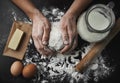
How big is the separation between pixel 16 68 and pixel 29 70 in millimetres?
45

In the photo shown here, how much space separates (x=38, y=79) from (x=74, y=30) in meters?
0.20

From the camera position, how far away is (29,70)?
3.10 feet

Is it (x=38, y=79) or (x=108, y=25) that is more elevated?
(x=108, y=25)

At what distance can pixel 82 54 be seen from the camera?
0.98m

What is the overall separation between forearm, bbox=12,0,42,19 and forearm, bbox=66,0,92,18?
11cm

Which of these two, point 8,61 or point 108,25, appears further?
point 8,61

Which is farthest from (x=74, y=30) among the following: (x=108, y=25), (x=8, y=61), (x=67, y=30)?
(x=8, y=61)

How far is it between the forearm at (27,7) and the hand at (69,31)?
10cm

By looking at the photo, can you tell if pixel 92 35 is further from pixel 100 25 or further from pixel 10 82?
pixel 10 82

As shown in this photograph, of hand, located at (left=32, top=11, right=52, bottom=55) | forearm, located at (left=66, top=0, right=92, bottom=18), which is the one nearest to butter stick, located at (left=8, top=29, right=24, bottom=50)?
hand, located at (left=32, top=11, right=52, bottom=55)

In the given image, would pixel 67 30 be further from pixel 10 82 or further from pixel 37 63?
pixel 10 82

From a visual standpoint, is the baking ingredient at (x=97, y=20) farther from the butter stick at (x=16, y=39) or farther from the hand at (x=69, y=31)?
the butter stick at (x=16, y=39)

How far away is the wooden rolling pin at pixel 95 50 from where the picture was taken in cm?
95

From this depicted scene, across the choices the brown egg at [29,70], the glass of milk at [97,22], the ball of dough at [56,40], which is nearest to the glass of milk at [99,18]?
the glass of milk at [97,22]
